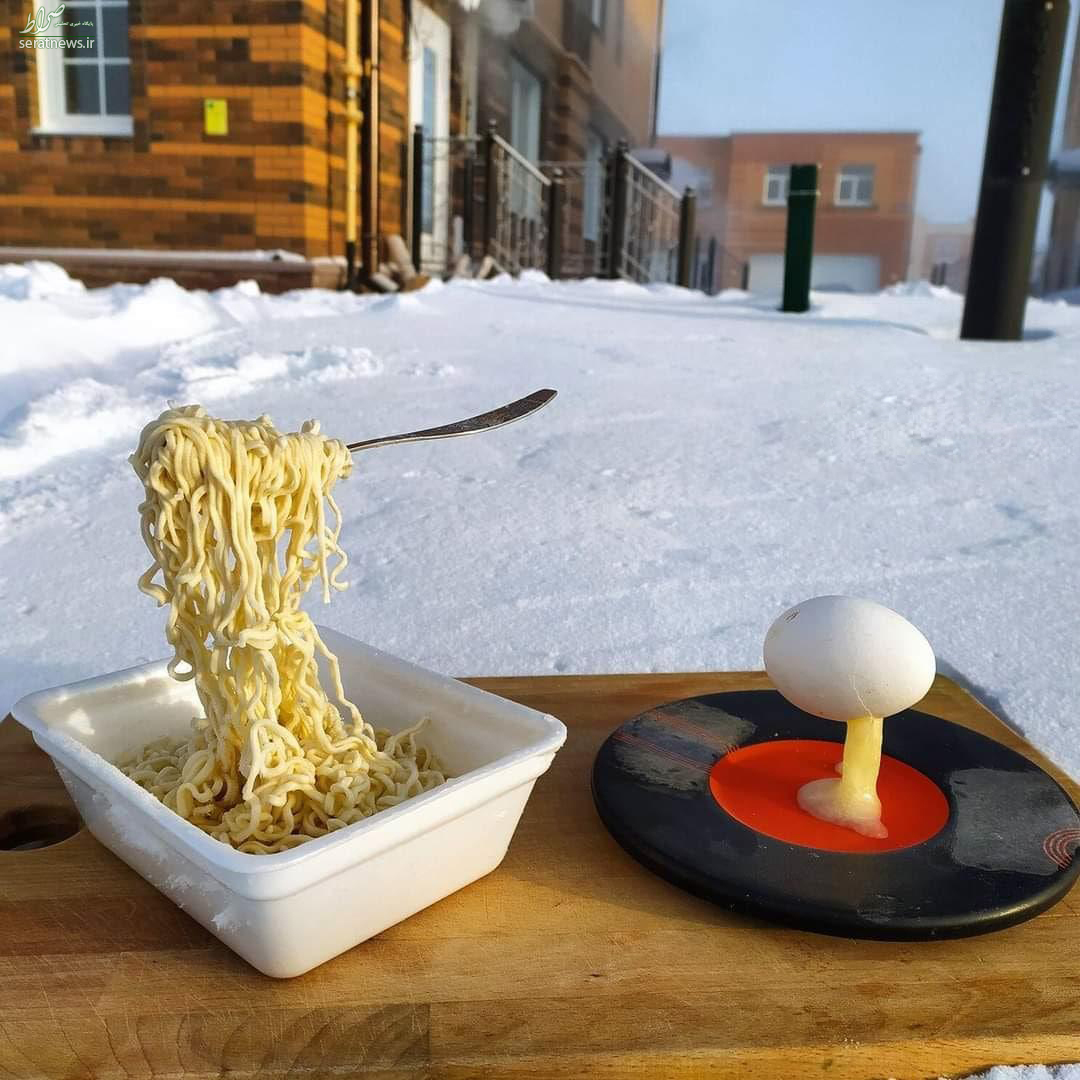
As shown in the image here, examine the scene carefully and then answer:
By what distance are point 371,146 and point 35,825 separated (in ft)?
19.1

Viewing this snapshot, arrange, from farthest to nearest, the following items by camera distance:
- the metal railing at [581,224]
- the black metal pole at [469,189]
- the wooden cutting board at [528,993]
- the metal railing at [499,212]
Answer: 1. the metal railing at [581,224]
2. the black metal pole at [469,189]
3. the metal railing at [499,212]
4. the wooden cutting board at [528,993]

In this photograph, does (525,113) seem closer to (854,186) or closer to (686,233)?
(686,233)

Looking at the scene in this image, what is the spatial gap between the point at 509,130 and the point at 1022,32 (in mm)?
7272

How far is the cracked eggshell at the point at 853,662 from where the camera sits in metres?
0.83

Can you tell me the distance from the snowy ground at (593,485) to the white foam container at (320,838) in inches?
24.0

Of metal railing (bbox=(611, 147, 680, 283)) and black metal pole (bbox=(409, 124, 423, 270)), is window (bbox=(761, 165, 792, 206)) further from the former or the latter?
black metal pole (bbox=(409, 124, 423, 270))

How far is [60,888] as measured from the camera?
2.72 ft

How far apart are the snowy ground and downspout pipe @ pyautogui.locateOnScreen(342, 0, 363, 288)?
2050 millimetres

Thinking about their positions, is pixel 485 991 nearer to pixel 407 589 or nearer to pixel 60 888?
pixel 60 888

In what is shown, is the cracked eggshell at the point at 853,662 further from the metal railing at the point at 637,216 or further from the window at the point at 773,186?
the window at the point at 773,186

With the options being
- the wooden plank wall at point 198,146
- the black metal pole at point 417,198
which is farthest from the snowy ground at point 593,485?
the black metal pole at point 417,198

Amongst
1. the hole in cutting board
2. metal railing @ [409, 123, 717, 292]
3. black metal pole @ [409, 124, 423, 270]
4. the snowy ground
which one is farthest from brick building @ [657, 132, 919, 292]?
the hole in cutting board

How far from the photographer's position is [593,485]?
235 centimetres

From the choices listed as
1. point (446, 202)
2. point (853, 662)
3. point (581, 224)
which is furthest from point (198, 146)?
point (581, 224)
